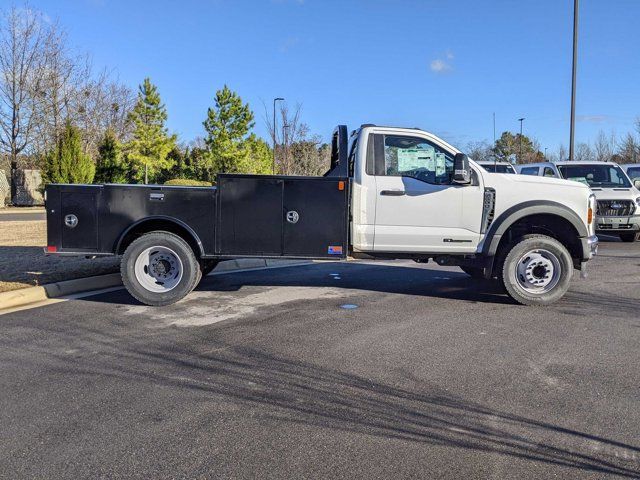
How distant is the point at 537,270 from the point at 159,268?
501cm

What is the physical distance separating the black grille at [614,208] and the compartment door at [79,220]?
11.8 meters

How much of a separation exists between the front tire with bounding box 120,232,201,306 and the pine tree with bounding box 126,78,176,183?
33.0 meters

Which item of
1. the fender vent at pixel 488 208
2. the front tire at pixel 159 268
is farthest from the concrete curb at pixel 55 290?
Result: the fender vent at pixel 488 208

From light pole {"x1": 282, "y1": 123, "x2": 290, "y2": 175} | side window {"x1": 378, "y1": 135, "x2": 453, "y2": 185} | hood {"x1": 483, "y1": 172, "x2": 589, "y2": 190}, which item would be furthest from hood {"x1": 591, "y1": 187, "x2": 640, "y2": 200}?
light pole {"x1": 282, "y1": 123, "x2": 290, "y2": 175}

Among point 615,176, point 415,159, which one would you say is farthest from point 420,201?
point 615,176

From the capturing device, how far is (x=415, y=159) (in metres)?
7.14

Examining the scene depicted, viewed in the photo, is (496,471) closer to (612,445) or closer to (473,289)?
(612,445)

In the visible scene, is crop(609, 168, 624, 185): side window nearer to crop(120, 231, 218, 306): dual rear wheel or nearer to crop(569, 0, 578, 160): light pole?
crop(569, 0, 578, 160): light pole

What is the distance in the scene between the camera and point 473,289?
8336mm

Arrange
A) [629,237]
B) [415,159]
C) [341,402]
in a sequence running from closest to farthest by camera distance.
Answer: [341,402], [415,159], [629,237]

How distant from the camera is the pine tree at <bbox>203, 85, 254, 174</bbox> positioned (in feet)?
149

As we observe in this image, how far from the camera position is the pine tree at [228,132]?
45.5m

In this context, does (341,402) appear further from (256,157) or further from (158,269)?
(256,157)

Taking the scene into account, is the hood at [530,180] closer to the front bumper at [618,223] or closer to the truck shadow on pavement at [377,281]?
the truck shadow on pavement at [377,281]
